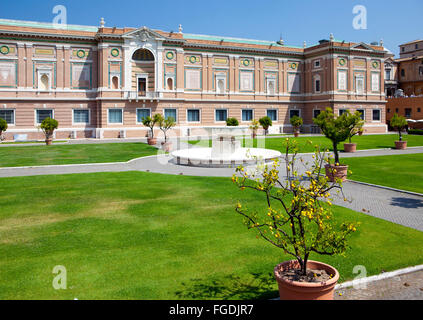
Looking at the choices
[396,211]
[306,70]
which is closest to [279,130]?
[306,70]

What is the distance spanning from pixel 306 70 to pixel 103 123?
30538mm

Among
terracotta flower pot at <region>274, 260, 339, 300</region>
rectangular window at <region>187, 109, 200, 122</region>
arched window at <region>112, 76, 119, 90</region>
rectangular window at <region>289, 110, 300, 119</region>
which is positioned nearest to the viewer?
terracotta flower pot at <region>274, 260, 339, 300</region>

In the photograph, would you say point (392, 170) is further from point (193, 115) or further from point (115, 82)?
point (115, 82)

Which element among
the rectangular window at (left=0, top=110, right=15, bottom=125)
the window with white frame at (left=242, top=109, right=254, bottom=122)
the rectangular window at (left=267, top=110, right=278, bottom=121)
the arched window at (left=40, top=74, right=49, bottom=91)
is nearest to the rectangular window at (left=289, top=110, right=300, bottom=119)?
the rectangular window at (left=267, top=110, right=278, bottom=121)

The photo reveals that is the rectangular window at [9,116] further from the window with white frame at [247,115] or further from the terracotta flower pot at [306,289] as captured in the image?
the terracotta flower pot at [306,289]

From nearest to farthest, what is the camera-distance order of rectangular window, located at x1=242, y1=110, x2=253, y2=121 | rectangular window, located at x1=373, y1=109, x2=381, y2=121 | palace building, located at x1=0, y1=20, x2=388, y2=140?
palace building, located at x1=0, y1=20, x2=388, y2=140 → rectangular window, located at x1=242, y1=110, x2=253, y2=121 → rectangular window, located at x1=373, y1=109, x2=381, y2=121

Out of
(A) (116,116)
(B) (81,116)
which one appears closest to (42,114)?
(B) (81,116)

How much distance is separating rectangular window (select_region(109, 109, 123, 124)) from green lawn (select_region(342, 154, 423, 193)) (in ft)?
95.6

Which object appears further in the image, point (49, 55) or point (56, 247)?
point (49, 55)

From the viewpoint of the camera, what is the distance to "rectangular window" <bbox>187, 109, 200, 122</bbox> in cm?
4922

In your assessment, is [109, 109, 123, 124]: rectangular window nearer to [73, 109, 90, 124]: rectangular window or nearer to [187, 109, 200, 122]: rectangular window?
[73, 109, 90, 124]: rectangular window

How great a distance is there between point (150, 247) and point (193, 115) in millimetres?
42135

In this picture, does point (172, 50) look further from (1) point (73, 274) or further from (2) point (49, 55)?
(1) point (73, 274)
